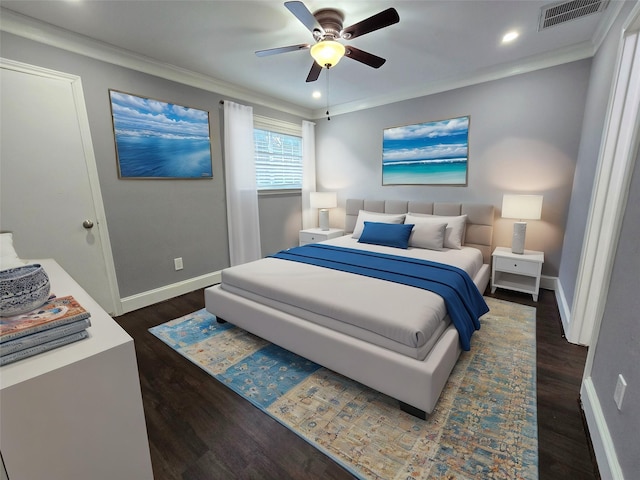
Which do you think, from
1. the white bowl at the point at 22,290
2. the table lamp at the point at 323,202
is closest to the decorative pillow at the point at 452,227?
the table lamp at the point at 323,202

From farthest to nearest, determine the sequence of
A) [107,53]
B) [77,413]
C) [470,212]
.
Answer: [470,212]
[107,53]
[77,413]

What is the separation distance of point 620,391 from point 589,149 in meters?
2.14

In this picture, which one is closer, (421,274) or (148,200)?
(421,274)

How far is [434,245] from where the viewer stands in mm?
3195

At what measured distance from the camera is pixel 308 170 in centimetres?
490

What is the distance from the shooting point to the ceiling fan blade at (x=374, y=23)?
1765mm

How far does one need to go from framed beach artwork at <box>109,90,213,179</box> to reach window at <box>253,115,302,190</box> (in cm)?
83

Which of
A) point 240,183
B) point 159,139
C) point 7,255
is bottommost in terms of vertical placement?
point 7,255

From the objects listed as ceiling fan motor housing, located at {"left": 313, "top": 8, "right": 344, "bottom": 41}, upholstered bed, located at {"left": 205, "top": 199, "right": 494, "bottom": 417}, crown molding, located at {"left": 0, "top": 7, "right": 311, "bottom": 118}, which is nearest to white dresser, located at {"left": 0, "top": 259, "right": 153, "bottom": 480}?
upholstered bed, located at {"left": 205, "top": 199, "right": 494, "bottom": 417}

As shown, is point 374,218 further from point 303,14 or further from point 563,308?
point 303,14

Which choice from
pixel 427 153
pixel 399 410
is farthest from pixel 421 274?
pixel 427 153

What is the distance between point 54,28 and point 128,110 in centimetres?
72

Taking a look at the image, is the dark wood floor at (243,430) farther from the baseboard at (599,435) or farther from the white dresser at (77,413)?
the white dresser at (77,413)

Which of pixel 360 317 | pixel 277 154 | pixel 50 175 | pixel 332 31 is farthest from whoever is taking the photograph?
pixel 277 154
